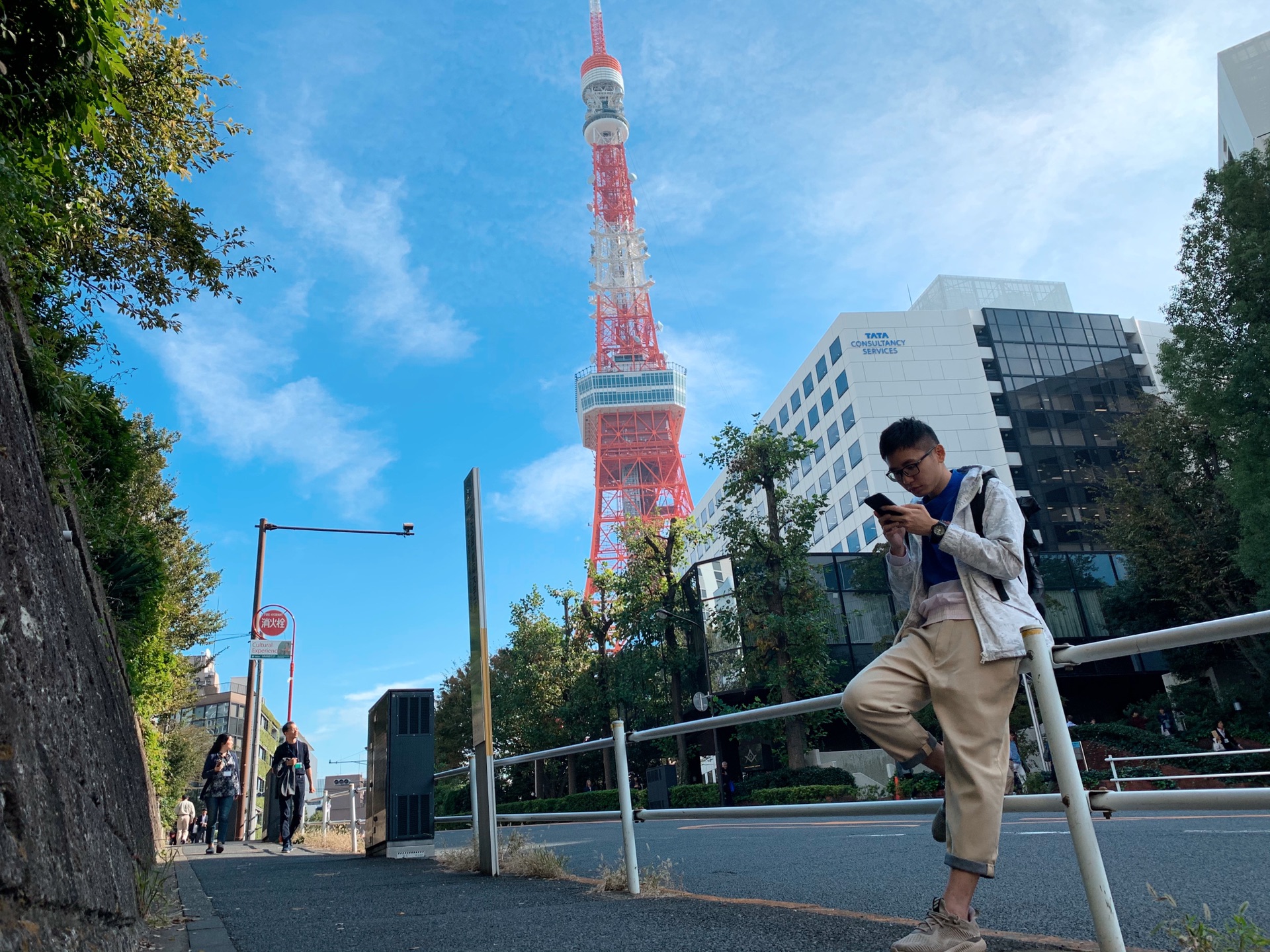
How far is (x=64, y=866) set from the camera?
80.6 inches

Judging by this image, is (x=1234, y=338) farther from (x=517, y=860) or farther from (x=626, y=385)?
(x=626, y=385)

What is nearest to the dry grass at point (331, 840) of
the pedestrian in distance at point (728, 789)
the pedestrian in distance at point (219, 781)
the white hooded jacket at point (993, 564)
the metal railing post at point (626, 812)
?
the pedestrian in distance at point (219, 781)

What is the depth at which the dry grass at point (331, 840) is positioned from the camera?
36.7 feet

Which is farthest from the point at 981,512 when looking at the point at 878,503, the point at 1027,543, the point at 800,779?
the point at 800,779

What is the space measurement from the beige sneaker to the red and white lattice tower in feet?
195

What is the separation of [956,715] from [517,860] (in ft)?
13.9

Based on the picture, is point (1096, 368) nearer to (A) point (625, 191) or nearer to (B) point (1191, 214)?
(B) point (1191, 214)

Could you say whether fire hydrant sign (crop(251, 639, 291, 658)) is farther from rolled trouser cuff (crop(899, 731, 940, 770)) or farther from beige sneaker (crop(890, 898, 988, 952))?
beige sneaker (crop(890, 898, 988, 952))

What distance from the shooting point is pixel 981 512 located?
2590 millimetres

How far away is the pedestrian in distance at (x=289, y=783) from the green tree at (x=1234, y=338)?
900 inches

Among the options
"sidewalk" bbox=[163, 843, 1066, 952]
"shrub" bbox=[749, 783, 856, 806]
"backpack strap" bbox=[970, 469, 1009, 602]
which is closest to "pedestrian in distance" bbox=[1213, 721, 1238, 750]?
"shrub" bbox=[749, 783, 856, 806]

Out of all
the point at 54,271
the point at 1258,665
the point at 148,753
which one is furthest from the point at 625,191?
the point at 54,271

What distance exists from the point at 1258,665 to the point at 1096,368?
110 ft

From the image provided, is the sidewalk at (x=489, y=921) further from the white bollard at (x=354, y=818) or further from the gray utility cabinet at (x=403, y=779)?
the white bollard at (x=354, y=818)
